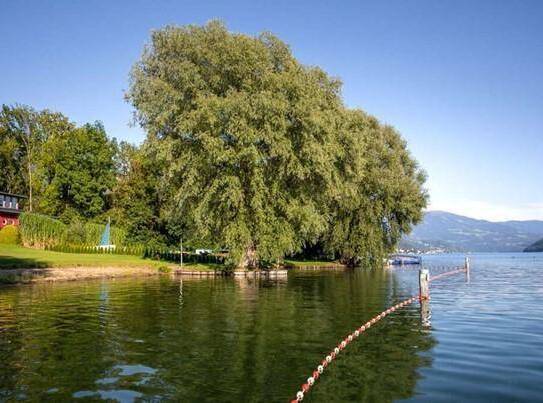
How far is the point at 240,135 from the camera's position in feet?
Result: 128

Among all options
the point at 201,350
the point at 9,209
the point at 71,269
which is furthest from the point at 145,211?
the point at 201,350

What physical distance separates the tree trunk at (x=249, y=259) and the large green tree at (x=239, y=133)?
146 millimetres

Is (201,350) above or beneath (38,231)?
beneath

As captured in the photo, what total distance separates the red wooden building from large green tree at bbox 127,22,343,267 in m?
47.9

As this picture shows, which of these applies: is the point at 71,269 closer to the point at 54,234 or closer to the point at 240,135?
the point at 240,135

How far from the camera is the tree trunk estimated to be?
4488 cm

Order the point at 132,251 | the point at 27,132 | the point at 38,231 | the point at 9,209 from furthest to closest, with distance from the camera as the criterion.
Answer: the point at 27,132, the point at 9,209, the point at 132,251, the point at 38,231

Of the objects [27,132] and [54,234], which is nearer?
[54,234]

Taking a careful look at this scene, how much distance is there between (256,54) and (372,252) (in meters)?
30.8

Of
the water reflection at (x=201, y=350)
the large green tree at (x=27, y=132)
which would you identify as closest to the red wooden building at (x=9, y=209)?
the large green tree at (x=27, y=132)

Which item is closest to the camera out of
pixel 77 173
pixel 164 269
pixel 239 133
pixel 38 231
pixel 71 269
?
pixel 239 133

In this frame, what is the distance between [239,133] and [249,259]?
41.3ft

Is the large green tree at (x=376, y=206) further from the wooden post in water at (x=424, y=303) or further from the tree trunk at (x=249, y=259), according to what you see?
the wooden post in water at (x=424, y=303)

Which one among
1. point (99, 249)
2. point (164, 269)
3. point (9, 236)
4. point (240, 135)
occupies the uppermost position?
point (240, 135)
